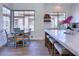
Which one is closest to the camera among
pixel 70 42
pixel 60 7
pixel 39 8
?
pixel 70 42

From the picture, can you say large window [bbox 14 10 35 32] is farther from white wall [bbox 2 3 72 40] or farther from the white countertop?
the white countertop

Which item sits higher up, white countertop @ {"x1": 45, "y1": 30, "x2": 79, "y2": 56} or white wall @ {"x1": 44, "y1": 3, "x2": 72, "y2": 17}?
white wall @ {"x1": 44, "y1": 3, "x2": 72, "y2": 17}

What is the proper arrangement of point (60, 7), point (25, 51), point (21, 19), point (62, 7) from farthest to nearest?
point (25, 51)
point (60, 7)
point (21, 19)
point (62, 7)

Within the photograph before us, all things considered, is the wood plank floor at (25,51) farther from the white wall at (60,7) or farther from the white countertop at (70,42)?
the white wall at (60,7)

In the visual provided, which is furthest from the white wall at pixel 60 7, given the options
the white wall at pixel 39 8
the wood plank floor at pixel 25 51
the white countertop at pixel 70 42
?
the wood plank floor at pixel 25 51

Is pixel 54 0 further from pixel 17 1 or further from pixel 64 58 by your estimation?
pixel 64 58

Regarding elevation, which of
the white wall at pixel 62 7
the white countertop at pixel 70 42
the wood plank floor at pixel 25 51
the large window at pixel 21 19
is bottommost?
the wood plank floor at pixel 25 51

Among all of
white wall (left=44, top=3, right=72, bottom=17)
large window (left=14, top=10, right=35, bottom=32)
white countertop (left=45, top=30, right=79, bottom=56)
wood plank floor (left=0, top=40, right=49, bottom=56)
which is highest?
white wall (left=44, top=3, right=72, bottom=17)

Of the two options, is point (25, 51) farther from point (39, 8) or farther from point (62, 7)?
point (62, 7)

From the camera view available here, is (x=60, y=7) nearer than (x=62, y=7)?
No

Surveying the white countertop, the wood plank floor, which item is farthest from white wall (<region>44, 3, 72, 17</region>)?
the wood plank floor

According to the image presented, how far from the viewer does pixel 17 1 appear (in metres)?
0.87

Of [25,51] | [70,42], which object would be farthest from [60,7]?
[70,42]

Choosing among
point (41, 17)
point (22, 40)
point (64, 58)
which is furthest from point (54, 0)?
point (41, 17)
